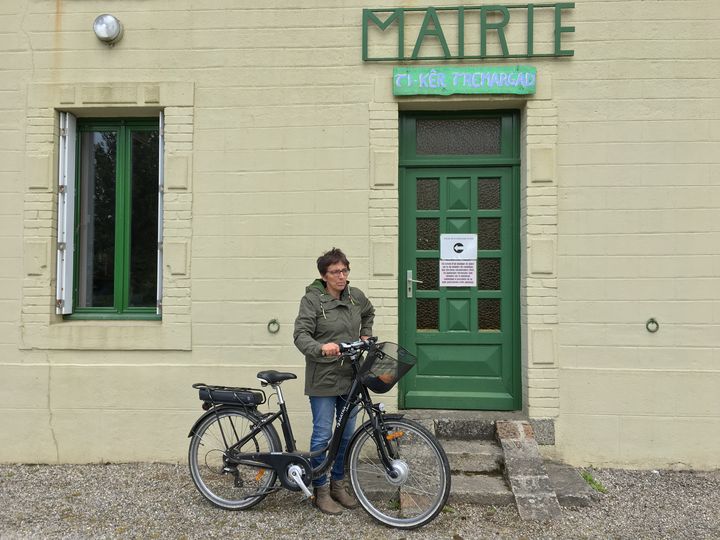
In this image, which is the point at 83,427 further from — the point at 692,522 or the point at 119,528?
the point at 692,522

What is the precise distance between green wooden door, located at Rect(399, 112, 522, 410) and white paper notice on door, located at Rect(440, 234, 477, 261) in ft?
0.15

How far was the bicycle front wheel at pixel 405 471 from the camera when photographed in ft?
12.1

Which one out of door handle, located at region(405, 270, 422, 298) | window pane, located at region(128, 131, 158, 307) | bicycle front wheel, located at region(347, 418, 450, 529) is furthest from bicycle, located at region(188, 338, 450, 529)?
window pane, located at region(128, 131, 158, 307)

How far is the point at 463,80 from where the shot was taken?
4.84 m

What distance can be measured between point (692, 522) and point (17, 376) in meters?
5.43

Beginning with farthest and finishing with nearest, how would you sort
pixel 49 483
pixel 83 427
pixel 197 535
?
1. pixel 83 427
2. pixel 49 483
3. pixel 197 535

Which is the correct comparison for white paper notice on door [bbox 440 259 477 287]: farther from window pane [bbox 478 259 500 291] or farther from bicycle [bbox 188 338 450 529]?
bicycle [bbox 188 338 450 529]

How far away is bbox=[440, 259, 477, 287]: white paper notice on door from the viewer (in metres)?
5.05

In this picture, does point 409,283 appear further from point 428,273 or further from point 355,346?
point 355,346

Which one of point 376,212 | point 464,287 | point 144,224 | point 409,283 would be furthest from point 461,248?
point 144,224

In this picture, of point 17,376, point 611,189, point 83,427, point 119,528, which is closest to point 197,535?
point 119,528

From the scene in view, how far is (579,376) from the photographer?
4.77 metres

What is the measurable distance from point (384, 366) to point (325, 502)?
3.55ft

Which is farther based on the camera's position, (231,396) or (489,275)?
(489,275)
